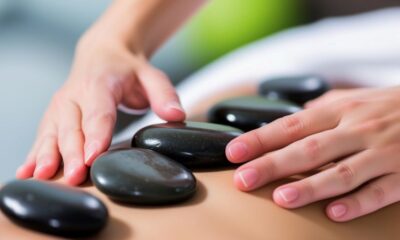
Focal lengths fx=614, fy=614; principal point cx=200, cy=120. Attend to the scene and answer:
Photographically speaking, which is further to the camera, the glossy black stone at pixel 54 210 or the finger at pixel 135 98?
the finger at pixel 135 98

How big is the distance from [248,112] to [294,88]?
243mm

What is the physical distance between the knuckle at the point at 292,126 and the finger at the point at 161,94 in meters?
0.18

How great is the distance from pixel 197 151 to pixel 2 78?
152 centimetres

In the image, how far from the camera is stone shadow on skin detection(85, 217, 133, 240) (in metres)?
0.62

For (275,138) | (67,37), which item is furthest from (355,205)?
(67,37)

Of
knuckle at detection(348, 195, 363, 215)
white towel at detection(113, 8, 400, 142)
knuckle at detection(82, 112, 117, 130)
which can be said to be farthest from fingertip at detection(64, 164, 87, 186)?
white towel at detection(113, 8, 400, 142)

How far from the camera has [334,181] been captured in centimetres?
71

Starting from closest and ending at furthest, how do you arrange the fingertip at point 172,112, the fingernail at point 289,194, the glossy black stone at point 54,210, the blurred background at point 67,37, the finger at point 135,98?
the glossy black stone at point 54,210
the fingernail at point 289,194
the fingertip at point 172,112
the finger at point 135,98
the blurred background at point 67,37

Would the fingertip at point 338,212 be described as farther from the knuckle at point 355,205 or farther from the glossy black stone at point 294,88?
the glossy black stone at point 294,88

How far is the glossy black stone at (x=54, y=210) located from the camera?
58 cm

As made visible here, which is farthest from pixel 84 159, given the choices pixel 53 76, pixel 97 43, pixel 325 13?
pixel 325 13

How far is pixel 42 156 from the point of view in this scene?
84cm

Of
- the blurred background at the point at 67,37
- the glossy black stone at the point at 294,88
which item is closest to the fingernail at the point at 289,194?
the glossy black stone at the point at 294,88

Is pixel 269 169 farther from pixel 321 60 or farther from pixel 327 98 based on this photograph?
pixel 321 60
